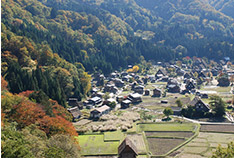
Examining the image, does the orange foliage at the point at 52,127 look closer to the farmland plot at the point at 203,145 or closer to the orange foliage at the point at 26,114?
the orange foliage at the point at 26,114

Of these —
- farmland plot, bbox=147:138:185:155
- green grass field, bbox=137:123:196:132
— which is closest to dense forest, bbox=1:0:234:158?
farmland plot, bbox=147:138:185:155

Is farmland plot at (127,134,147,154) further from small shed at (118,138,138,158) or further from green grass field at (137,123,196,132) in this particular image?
small shed at (118,138,138,158)

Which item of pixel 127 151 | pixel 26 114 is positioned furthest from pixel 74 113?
pixel 127 151

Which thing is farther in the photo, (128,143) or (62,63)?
(62,63)

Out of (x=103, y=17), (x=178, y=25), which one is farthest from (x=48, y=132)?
(x=178, y=25)

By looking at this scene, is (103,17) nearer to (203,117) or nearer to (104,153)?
(203,117)

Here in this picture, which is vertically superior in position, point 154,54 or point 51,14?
point 51,14

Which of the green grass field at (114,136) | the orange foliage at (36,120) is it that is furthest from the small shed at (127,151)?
the green grass field at (114,136)
